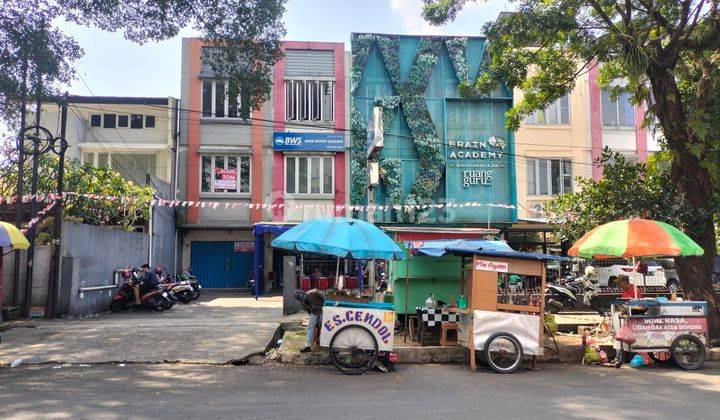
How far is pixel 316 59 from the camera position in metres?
24.0

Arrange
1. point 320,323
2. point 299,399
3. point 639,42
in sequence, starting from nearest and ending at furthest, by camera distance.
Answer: point 299,399
point 320,323
point 639,42

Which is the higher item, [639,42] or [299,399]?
[639,42]

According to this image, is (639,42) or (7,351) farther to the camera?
(639,42)

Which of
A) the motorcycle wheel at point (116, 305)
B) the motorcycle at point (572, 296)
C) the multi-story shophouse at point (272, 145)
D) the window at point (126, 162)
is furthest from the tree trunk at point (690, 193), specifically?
the window at point (126, 162)

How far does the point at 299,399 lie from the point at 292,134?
17480 mm

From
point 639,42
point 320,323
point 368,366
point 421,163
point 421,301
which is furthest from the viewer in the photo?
point 421,163

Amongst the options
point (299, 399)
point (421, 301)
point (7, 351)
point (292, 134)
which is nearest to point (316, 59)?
point (292, 134)

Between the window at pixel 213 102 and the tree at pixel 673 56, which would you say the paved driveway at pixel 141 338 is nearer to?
the tree at pixel 673 56

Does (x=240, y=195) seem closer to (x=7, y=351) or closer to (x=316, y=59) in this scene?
(x=316, y=59)

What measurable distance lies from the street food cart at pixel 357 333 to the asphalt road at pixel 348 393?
298 mm

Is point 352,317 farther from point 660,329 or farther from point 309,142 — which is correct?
point 309,142

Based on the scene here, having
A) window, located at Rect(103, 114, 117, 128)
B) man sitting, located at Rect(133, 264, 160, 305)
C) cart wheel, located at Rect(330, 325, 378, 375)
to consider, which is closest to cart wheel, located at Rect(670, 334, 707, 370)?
cart wheel, located at Rect(330, 325, 378, 375)

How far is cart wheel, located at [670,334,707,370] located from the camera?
912cm

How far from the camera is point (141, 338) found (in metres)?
10.7
